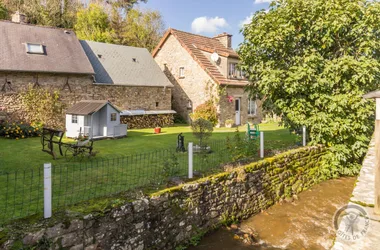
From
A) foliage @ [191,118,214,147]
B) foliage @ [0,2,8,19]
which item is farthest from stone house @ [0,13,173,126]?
foliage @ [0,2,8,19]

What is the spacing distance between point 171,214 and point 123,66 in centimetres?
1714

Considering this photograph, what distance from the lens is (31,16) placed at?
3080 cm

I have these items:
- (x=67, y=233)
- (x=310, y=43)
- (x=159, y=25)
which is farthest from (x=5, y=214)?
(x=159, y=25)

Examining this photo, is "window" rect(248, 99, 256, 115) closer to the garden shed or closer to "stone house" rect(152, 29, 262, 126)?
"stone house" rect(152, 29, 262, 126)

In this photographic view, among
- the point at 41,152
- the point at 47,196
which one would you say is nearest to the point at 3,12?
the point at 41,152

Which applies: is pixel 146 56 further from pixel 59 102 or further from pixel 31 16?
pixel 31 16

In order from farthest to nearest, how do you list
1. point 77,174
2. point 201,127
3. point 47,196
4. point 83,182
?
1. point 201,127
2. point 77,174
3. point 83,182
4. point 47,196

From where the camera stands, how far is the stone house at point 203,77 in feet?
68.0

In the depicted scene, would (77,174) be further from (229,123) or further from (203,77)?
(203,77)

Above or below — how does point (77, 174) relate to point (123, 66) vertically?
below

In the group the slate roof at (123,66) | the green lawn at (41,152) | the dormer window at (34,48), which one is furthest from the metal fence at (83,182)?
the slate roof at (123,66)

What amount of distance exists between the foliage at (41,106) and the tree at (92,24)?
15.4 metres

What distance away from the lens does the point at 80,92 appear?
58.6ft

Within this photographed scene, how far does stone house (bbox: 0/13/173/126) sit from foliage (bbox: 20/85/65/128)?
0.96 feet
